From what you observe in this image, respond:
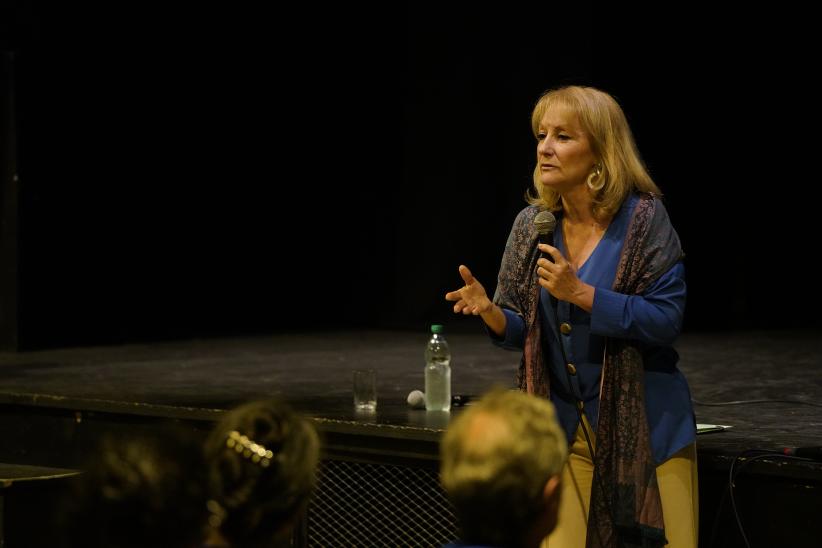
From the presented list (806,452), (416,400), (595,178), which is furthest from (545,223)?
(416,400)

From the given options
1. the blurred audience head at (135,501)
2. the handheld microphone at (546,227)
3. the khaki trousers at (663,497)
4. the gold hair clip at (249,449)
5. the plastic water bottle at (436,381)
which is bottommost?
the khaki trousers at (663,497)

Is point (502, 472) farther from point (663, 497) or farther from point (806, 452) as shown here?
point (806, 452)

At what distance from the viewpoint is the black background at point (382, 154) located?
22.1ft

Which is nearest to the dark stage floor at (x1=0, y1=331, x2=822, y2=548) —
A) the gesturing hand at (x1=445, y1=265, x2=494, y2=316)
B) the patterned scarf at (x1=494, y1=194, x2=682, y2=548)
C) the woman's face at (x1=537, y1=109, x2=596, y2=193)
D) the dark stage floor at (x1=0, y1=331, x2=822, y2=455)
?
the dark stage floor at (x1=0, y1=331, x2=822, y2=455)

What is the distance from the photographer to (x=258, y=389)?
449 centimetres

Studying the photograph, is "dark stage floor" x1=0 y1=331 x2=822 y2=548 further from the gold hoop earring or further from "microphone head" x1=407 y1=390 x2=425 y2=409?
the gold hoop earring

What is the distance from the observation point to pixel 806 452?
113 inches

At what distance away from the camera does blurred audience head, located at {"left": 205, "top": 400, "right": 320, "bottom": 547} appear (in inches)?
60.7

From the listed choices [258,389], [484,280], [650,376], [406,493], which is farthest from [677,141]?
[650,376]

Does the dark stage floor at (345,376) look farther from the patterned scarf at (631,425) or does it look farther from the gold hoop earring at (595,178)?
the gold hoop earring at (595,178)

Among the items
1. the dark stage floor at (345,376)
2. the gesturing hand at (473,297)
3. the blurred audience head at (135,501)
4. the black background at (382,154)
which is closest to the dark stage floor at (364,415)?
the dark stage floor at (345,376)

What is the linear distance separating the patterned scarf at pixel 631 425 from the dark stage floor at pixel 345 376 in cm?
54

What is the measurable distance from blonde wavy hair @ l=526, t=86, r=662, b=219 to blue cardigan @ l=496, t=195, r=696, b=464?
35 mm

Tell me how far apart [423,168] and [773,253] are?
2.21 metres
